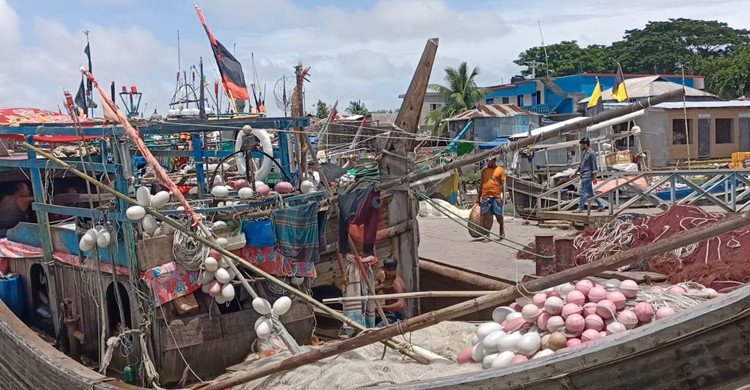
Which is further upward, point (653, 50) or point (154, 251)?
point (653, 50)

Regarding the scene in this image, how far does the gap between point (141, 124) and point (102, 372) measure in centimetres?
229

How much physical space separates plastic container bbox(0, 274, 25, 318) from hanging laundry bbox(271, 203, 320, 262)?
13.3 feet

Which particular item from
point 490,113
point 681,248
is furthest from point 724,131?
point 681,248

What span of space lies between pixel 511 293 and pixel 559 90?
29472 mm

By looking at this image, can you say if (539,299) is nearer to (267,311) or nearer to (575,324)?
(575,324)

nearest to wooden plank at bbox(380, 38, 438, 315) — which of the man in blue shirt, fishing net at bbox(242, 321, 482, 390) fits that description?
fishing net at bbox(242, 321, 482, 390)

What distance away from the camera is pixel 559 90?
32.2 metres

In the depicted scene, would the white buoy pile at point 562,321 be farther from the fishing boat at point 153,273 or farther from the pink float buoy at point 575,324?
Answer: the fishing boat at point 153,273

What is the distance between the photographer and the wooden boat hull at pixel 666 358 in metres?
3.54

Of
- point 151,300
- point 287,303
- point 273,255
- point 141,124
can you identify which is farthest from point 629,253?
point 141,124

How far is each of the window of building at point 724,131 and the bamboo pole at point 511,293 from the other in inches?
968

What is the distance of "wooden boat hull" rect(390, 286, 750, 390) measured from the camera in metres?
3.54

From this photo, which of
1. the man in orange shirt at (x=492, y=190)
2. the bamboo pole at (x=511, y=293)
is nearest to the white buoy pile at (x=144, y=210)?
the bamboo pole at (x=511, y=293)

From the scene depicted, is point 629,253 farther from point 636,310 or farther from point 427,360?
point 427,360
